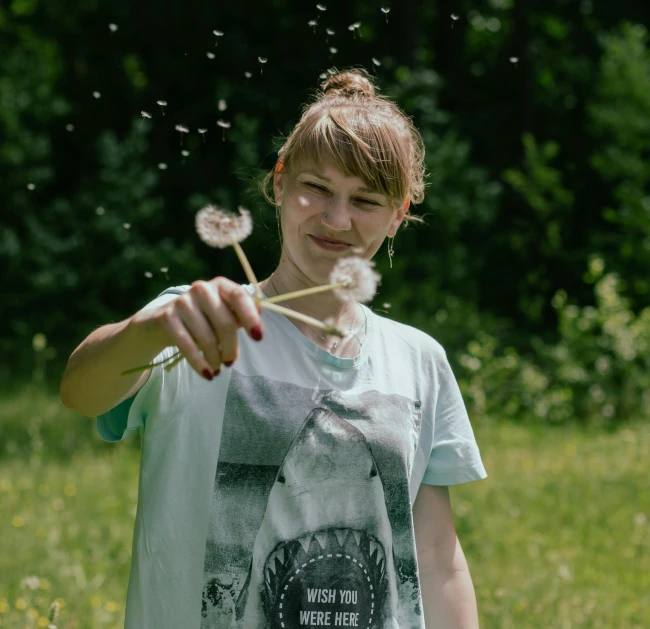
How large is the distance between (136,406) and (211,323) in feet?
1.50

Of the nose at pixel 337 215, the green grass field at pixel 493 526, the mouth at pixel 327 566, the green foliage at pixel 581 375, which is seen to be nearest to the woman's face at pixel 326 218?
the nose at pixel 337 215

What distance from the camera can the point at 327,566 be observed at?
4.73ft

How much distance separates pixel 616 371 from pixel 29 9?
7172 millimetres

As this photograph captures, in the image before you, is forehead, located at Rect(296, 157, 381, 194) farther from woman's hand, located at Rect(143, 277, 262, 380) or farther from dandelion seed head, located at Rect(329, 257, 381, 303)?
woman's hand, located at Rect(143, 277, 262, 380)

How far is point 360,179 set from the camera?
150 cm

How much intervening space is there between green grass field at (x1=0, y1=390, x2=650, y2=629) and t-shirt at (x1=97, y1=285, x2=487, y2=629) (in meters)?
1.17

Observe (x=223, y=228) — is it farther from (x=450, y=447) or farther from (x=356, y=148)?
(x=450, y=447)

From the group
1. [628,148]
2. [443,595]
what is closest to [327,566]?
[443,595]

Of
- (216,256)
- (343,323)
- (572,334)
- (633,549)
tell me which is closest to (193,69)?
(216,256)

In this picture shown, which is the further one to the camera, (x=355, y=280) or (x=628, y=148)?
(x=628, y=148)

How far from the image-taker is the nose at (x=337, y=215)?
4.75 ft

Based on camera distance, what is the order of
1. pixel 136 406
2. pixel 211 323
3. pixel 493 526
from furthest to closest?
pixel 493 526 < pixel 136 406 < pixel 211 323

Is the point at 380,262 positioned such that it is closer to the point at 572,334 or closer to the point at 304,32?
the point at 572,334

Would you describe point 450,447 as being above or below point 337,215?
below
